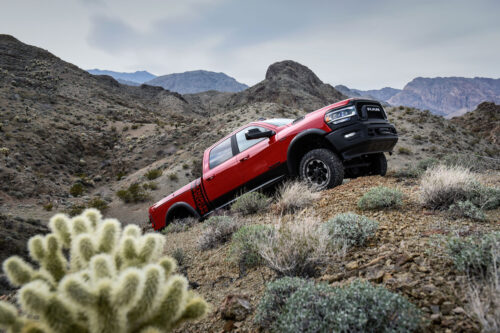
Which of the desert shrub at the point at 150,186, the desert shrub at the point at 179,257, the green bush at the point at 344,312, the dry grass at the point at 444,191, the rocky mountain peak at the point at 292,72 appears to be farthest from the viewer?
the rocky mountain peak at the point at 292,72

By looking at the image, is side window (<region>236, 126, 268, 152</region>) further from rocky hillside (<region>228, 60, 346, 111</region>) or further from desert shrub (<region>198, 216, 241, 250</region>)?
rocky hillside (<region>228, 60, 346, 111</region>)

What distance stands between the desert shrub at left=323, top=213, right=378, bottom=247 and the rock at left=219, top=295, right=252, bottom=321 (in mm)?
1057

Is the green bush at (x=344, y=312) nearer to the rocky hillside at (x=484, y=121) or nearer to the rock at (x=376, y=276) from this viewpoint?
the rock at (x=376, y=276)

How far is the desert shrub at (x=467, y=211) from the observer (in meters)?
3.16

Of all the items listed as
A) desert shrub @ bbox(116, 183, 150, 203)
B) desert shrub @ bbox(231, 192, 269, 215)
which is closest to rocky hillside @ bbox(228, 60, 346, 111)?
desert shrub @ bbox(116, 183, 150, 203)

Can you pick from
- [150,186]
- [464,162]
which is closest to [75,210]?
[150,186]

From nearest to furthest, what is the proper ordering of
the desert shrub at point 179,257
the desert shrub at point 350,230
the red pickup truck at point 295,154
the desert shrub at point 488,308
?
the desert shrub at point 488,308
the desert shrub at point 350,230
the desert shrub at point 179,257
the red pickup truck at point 295,154

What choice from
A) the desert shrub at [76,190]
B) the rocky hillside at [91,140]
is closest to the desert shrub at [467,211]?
the rocky hillside at [91,140]

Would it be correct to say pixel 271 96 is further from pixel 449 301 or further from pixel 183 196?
pixel 449 301

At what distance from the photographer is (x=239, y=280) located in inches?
121

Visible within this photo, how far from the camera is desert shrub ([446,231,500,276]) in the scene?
1976 millimetres

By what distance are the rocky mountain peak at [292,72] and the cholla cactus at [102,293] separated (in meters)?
66.7

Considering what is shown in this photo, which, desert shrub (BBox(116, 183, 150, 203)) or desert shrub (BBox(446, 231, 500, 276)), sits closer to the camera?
desert shrub (BBox(446, 231, 500, 276))

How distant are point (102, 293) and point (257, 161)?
182 inches
